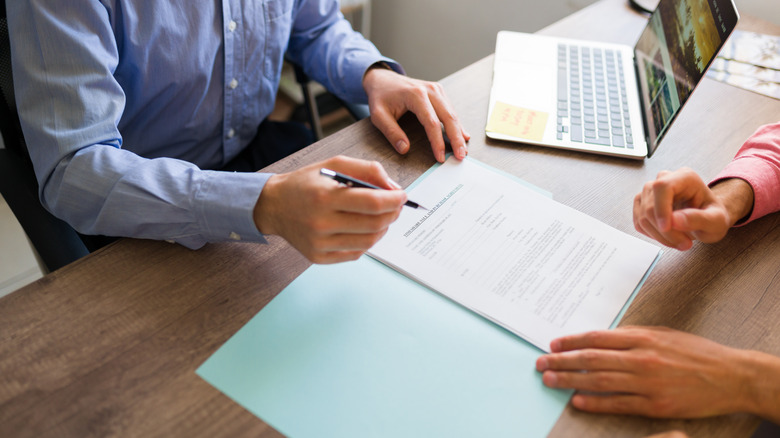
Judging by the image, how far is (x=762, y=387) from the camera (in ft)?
1.79

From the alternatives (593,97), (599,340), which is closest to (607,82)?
(593,97)

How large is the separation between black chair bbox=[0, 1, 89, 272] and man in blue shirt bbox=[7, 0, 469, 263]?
0.20 ft

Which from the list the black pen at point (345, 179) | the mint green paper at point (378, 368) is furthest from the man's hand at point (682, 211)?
the black pen at point (345, 179)

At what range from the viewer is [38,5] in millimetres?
653

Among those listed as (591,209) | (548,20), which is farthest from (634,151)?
(548,20)

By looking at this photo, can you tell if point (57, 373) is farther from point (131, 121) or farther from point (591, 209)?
point (591, 209)

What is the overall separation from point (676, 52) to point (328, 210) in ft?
2.27

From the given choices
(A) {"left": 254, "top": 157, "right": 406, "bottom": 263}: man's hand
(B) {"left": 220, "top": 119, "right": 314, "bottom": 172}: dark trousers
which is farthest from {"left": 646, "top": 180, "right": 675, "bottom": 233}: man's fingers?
(B) {"left": 220, "top": 119, "right": 314, "bottom": 172}: dark trousers

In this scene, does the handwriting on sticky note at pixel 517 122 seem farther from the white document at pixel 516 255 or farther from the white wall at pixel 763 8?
the white wall at pixel 763 8

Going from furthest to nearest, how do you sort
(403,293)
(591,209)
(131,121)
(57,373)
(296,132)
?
(296,132) < (131,121) < (591,209) < (403,293) < (57,373)

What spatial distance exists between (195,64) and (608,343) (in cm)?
75

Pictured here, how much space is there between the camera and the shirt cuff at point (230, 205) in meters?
0.62

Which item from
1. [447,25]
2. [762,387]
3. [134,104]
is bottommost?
[447,25]

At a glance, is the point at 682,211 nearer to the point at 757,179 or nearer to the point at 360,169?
the point at 757,179
